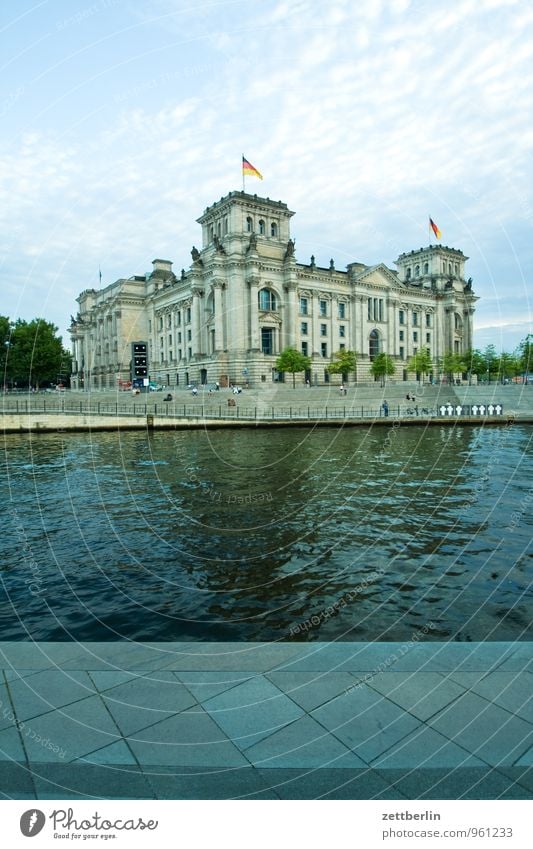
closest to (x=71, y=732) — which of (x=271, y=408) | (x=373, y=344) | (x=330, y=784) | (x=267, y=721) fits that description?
(x=267, y=721)

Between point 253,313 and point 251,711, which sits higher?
point 253,313

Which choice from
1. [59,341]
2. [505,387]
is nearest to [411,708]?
[505,387]

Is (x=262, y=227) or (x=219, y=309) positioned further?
(x=262, y=227)

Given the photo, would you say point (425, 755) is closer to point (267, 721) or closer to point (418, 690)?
point (418, 690)

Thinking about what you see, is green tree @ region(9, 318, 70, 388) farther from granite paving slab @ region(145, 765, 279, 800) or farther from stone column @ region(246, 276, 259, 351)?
granite paving slab @ region(145, 765, 279, 800)

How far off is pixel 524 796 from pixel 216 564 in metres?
8.04

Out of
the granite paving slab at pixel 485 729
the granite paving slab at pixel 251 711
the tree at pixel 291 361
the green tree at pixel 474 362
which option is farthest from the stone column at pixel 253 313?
the granite paving slab at pixel 485 729

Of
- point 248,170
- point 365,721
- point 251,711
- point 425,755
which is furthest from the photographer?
point 248,170

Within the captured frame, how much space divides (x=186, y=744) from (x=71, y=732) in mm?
1010

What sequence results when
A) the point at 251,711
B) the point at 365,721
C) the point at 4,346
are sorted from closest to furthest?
the point at 365,721, the point at 251,711, the point at 4,346

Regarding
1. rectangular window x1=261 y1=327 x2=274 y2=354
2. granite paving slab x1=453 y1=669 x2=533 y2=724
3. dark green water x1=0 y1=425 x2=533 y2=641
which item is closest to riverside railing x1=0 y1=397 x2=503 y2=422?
dark green water x1=0 y1=425 x2=533 y2=641

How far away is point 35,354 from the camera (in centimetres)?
10388

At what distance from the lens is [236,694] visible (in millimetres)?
5051
